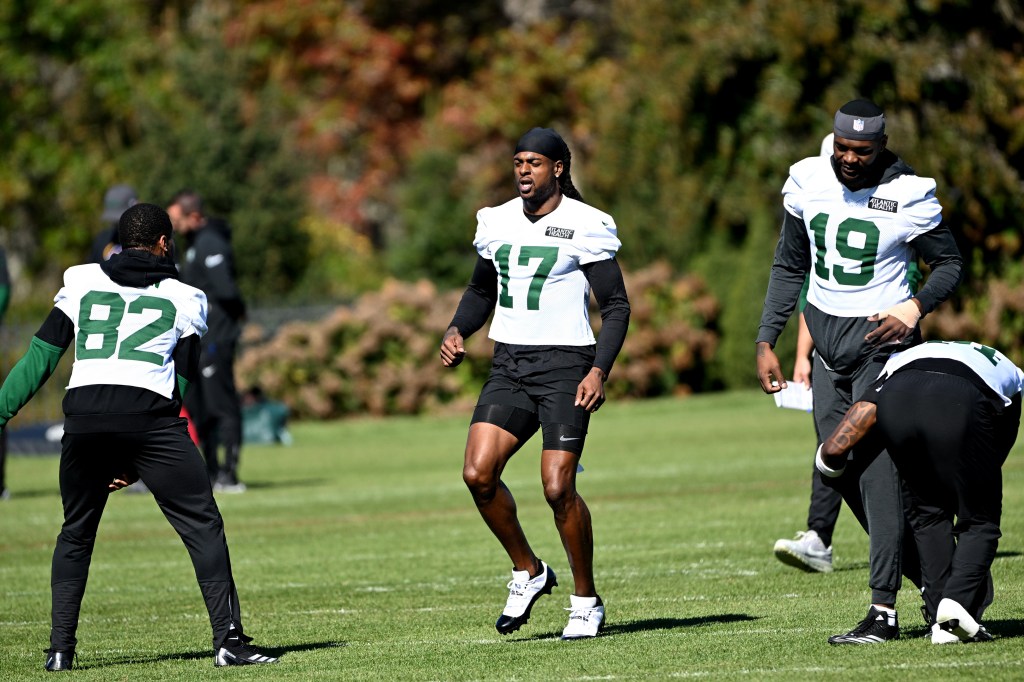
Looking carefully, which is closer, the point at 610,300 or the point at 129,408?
the point at 129,408

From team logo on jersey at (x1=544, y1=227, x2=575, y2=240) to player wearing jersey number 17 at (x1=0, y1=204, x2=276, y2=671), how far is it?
5.11 feet

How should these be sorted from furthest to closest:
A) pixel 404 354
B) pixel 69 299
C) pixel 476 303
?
pixel 404 354, pixel 476 303, pixel 69 299

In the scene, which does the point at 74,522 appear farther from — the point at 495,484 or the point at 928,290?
the point at 928,290

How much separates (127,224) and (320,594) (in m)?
3.05

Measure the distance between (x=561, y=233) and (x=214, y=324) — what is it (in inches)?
312

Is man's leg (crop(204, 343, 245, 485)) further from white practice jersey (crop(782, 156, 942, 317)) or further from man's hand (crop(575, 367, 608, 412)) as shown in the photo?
white practice jersey (crop(782, 156, 942, 317))

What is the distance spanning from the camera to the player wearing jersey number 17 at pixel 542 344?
795cm

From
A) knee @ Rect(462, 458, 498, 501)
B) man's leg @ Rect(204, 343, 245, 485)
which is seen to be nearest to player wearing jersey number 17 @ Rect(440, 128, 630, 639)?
knee @ Rect(462, 458, 498, 501)

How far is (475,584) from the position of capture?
10.0 m

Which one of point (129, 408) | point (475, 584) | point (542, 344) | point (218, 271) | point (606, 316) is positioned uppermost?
point (606, 316)

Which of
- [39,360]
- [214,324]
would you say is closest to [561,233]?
[39,360]

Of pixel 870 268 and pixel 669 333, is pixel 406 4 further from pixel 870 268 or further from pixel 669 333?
pixel 870 268

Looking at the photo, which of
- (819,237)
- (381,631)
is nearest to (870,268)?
(819,237)

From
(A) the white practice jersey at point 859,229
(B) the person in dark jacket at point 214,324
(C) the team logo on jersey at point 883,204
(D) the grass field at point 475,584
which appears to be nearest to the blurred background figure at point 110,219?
(B) the person in dark jacket at point 214,324
